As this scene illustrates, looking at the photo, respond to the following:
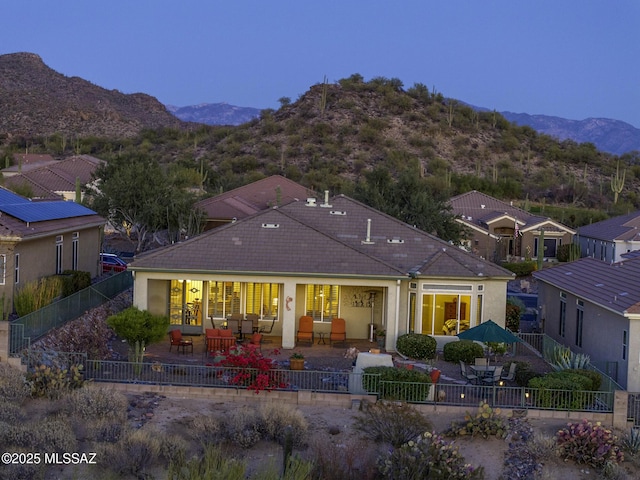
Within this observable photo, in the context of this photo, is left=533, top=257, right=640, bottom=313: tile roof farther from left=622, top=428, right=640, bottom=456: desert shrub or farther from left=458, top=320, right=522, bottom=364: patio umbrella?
left=622, top=428, right=640, bottom=456: desert shrub

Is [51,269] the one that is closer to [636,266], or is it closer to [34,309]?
[34,309]

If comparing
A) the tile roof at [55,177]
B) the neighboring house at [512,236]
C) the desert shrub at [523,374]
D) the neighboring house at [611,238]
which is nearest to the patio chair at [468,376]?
the desert shrub at [523,374]

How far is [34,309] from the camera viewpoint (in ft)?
78.7

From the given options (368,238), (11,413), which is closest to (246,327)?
(368,238)

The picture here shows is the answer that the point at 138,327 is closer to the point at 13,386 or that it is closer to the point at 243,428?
the point at 13,386

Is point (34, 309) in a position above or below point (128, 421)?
above

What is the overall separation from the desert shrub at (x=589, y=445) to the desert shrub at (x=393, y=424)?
9.68 feet

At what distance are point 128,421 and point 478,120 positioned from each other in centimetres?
9484

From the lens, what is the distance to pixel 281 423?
18109 mm

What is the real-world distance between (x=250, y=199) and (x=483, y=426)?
33501 millimetres

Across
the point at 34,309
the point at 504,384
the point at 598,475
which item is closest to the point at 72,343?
the point at 34,309

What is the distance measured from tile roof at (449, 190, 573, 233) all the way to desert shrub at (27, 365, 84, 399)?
1580 inches

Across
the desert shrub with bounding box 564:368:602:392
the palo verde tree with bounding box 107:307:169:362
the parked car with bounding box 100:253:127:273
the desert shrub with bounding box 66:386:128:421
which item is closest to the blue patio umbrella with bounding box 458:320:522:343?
the desert shrub with bounding box 564:368:602:392

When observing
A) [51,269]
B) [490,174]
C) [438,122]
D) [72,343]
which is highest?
[438,122]
